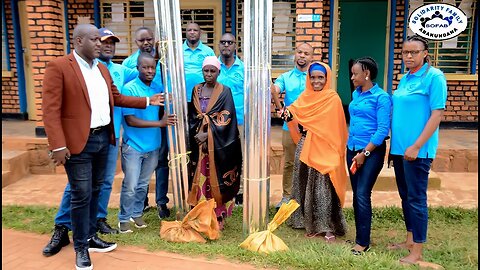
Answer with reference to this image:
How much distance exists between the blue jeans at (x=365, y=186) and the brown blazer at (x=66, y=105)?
2.07 metres

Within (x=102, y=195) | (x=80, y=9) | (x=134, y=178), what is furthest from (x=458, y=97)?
(x=80, y=9)

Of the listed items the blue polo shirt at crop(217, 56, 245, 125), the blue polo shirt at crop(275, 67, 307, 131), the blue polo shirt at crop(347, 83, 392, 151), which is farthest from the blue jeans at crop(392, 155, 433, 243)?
the blue polo shirt at crop(217, 56, 245, 125)

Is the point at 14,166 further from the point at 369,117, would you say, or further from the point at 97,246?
the point at 369,117

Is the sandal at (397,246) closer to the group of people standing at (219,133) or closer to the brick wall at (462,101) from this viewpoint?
the group of people standing at (219,133)

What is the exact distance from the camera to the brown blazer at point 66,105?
283 centimetres

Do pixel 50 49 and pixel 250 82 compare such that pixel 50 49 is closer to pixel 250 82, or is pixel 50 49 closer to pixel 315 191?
pixel 250 82

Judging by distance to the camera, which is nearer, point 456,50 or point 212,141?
point 212,141

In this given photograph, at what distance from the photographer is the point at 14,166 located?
5852mm

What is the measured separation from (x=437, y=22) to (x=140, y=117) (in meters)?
4.60

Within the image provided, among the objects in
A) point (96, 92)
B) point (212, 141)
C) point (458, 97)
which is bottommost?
point (212, 141)

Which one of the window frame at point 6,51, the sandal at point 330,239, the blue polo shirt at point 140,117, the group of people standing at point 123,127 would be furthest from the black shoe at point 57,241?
the window frame at point 6,51

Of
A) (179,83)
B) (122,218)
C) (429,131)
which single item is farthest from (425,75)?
(122,218)

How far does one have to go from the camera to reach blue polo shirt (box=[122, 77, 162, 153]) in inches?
144

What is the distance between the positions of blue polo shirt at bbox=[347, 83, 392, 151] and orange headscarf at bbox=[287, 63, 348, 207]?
0.66ft
